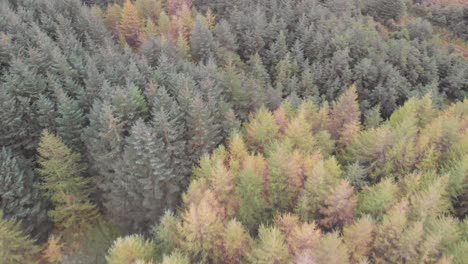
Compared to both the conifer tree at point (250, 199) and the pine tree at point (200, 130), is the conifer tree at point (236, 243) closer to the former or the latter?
the conifer tree at point (250, 199)

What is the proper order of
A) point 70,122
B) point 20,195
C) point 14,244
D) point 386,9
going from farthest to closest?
point 386,9 → point 70,122 → point 20,195 → point 14,244

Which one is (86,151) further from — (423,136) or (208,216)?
(423,136)

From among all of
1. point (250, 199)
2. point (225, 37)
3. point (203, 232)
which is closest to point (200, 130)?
point (250, 199)

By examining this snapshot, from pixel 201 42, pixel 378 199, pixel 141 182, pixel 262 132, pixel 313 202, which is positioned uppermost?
pixel 378 199

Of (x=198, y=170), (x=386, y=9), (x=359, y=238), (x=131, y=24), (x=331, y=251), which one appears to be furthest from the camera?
(x=386, y=9)

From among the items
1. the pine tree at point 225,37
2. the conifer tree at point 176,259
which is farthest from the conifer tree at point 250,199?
the pine tree at point 225,37

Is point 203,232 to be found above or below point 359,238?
below

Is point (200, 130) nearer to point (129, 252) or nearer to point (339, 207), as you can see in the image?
point (129, 252)

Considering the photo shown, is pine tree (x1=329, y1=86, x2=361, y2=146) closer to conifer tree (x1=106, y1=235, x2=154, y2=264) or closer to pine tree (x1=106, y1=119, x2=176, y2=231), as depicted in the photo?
pine tree (x1=106, y1=119, x2=176, y2=231)
